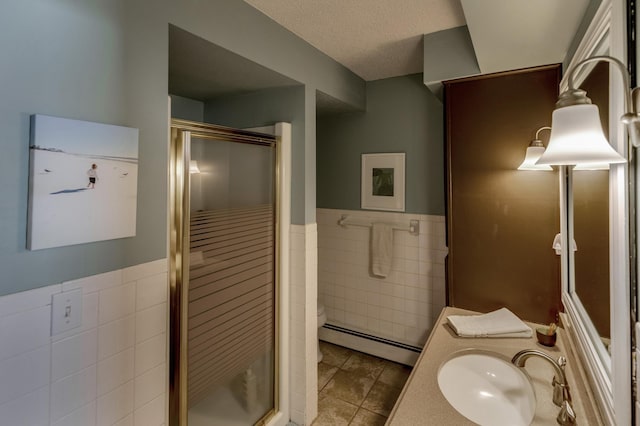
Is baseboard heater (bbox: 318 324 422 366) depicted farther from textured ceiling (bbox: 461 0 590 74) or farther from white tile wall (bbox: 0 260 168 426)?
textured ceiling (bbox: 461 0 590 74)

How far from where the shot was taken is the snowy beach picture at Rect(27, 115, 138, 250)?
890 millimetres

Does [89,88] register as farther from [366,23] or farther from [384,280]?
[384,280]

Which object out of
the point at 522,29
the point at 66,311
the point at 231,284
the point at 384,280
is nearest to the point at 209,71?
the point at 231,284

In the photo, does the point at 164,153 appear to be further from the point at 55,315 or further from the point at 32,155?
the point at 55,315

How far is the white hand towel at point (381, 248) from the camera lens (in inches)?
107

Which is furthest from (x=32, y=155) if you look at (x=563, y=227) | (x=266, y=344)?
(x=563, y=227)

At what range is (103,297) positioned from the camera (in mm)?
1050

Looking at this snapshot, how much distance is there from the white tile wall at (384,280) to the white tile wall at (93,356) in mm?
1913

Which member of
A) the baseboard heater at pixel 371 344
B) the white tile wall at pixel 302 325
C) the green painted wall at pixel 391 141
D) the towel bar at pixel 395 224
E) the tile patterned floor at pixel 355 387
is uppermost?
the green painted wall at pixel 391 141

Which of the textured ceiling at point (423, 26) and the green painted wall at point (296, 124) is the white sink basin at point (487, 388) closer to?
the green painted wall at point (296, 124)

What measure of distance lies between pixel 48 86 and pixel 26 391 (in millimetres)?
851

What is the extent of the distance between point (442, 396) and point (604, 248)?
2.20 ft

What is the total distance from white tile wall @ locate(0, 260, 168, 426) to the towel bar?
189 centimetres

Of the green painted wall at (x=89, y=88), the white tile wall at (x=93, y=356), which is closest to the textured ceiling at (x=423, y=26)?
the green painted wall at (x=89, y=88)
